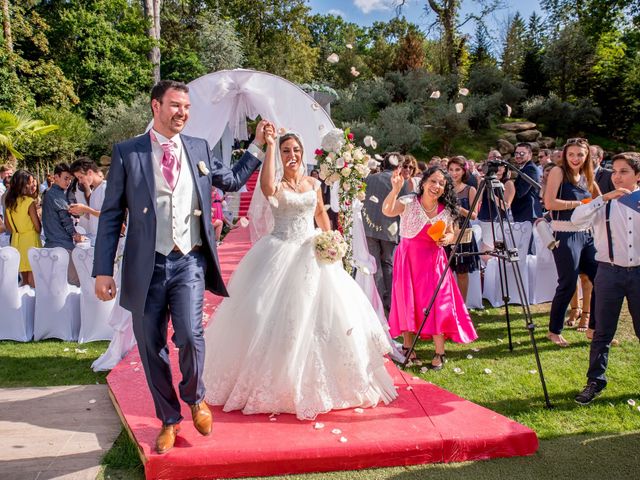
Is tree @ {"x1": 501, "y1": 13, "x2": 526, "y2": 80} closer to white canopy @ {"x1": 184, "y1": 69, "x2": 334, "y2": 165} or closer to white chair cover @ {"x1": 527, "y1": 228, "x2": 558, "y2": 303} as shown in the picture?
white canopy @ {"x1": 184, "y1": 69, "x2": 334, "y2": 165}

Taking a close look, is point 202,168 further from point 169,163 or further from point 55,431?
point 55,431

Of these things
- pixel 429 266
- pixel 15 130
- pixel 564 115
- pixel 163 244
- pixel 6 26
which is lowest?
pixel 429 266

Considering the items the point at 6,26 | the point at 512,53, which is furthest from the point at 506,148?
the point at 6,26

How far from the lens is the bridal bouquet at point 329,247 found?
12.9 feet

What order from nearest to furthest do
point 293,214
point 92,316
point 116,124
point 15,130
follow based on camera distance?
point 293,214 → point 92,316 → point 15,130 → point 116,124

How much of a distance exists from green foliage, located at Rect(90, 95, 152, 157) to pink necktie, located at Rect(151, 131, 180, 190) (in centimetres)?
2053

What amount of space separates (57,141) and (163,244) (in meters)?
19.9

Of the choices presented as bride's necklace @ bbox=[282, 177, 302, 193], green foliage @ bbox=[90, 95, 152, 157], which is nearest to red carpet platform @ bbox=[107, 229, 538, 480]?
bride's necklace @ bbox=[282, 177, 302, 193]

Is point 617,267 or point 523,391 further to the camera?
point 523,391

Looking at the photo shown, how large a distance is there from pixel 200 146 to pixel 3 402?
8.75 feet

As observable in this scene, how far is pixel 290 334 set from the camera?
12.0 ft

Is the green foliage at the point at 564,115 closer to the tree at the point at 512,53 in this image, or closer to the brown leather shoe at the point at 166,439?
the tree at the point at 512,53

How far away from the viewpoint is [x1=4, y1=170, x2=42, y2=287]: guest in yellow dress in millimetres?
6551

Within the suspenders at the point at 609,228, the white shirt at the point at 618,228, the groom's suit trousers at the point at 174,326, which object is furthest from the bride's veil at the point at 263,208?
the suspenders at the point at 609,228
